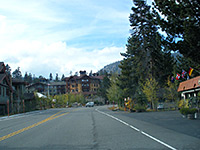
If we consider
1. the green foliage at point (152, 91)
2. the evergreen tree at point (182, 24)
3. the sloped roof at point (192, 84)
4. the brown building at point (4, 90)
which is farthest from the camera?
the brown building at point (4, 90)

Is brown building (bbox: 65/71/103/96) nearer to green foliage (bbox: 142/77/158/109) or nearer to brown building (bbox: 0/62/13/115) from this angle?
brown building (bbox: 0/62/13/115)

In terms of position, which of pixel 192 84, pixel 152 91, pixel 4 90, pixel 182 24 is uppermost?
pixel 182 24

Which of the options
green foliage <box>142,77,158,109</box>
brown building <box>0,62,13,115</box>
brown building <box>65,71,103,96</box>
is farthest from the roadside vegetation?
brown building <box>65,71,103,96</box>

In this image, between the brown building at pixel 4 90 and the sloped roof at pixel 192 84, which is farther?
the brown building at pixel 4 90

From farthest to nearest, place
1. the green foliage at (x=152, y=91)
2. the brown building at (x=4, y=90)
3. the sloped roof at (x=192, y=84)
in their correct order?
the brown building at (x=4, y=90)
the green foliage at (x=152, y=91)
the sloped roof at (x=192, y=84)

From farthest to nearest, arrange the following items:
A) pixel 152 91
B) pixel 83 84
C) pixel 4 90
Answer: pixel 83 84, pixel 4 90, pixel 152 91

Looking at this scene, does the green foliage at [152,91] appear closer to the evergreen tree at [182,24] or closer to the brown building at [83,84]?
the evergreen tree at [182,24]

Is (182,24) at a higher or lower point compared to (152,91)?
higher

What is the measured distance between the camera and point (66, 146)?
940cm

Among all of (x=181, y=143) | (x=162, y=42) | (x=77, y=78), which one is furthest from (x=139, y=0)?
(x=77, y=78)

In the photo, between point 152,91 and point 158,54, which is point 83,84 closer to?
point 152,91

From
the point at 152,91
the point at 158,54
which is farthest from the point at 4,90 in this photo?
the point at 158,54

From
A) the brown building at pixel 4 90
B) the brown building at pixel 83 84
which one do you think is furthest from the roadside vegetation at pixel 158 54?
the brown building at pixel 83 84

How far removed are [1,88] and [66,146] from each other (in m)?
39.2
